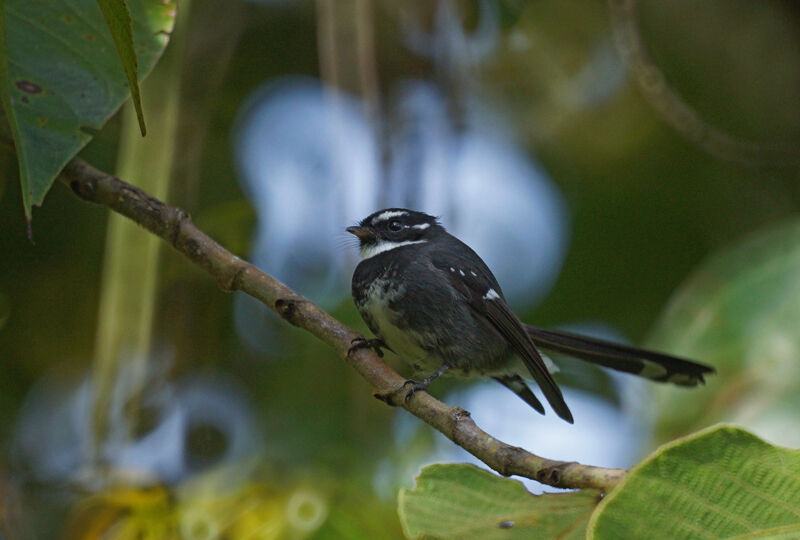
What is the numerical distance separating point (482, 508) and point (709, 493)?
0.40 m

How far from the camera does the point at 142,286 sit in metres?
2.45

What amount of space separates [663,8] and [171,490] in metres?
3.14

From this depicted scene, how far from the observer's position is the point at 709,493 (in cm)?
115

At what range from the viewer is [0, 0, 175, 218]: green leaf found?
1550 millimetres

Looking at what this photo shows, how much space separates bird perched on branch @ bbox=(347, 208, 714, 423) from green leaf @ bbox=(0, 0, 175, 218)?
129 centimetres

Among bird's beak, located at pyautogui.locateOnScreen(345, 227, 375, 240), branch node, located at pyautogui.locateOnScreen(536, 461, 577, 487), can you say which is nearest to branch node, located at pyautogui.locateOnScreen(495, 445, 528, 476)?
A: branch node, located at pyautogui.locateOnScreen(536, 461, 577, 487)

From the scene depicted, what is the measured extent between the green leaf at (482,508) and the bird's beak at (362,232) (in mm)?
1847

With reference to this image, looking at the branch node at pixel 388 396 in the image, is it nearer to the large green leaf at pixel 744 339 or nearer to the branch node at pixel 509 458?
the branch node at pixel 509 458

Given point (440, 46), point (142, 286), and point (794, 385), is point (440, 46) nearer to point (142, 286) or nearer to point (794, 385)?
point (142, 286)

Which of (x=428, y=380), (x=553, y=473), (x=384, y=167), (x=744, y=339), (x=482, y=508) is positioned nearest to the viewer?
(x=553, y=473)

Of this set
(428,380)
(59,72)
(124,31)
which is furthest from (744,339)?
(59,72)

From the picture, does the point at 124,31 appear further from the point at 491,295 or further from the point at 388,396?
the point at 491,295

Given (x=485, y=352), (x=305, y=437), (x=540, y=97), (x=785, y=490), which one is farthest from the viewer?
(x=540, y=97)

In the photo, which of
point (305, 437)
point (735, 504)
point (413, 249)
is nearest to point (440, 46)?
point (413, 249)
